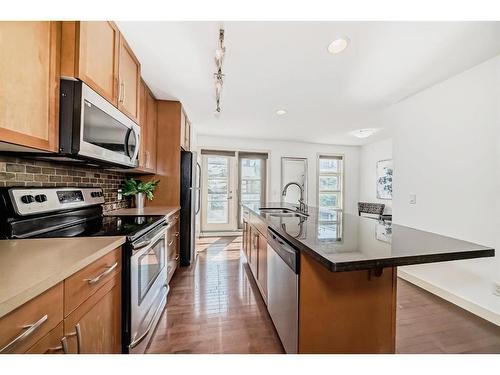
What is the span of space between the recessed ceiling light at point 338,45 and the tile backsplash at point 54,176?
2242 mm

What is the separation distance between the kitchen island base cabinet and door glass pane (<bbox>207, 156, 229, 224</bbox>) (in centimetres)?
406

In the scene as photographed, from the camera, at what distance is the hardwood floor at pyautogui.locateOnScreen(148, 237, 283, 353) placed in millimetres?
1481

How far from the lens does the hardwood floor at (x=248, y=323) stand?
1489 mm

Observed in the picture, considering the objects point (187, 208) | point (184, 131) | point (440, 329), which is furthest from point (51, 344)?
point (184, 131)

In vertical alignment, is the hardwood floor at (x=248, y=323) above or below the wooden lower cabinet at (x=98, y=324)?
below

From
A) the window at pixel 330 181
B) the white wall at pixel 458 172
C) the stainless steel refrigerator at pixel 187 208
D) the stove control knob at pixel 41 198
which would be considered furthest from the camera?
the window at pixel 330 181

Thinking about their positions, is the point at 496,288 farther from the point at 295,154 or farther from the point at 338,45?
the point at 295,154

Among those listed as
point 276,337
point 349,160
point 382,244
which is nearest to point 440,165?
point 382,244

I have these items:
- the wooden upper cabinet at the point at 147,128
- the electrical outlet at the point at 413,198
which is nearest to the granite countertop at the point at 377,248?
the electrical outlet at the point at 413,198

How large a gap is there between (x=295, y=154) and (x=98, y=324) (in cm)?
507

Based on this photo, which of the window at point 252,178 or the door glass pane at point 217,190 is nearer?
the door glass pane at point 217,190

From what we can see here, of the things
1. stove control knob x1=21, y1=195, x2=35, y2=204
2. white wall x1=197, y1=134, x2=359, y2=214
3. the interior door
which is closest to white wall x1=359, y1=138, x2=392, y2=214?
white wall x1=197, y1=134, x2=359, y2=214

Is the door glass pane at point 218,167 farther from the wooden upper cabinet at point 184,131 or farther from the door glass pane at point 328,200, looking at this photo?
the door glass pane at point 328,200

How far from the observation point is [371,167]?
5.45m
